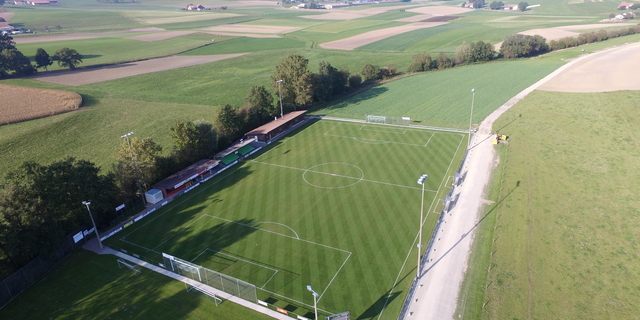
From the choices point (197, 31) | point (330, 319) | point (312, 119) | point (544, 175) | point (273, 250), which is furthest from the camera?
point (197, 31)

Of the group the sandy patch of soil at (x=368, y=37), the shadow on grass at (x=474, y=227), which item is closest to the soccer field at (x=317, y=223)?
the shadow on grass at (x=474, y=227)

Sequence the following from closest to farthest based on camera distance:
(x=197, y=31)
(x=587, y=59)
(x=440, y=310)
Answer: (x=440, y=310)
(x=587, y=59)
(x=197, y=31)

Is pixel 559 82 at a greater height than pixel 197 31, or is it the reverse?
pixel 197 31

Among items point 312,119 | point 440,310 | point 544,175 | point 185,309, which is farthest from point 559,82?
point 185,309

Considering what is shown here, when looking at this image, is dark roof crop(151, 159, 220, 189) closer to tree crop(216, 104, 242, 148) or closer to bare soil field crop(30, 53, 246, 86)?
tree crop(216, 104, 242, 148)

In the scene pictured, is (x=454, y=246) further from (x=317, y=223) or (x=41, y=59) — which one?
(x=41, y=59)

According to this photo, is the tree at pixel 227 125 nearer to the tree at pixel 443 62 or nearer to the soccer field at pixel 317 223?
the soccer field at pixel 317 223

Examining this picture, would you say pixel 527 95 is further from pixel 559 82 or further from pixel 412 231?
pixel 412 231
